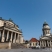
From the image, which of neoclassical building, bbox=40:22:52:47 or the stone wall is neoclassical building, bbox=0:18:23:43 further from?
neoclassical building, bbox=40:22:52:47

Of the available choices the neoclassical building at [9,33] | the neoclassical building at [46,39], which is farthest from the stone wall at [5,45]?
the neoclassical building at [46,39]

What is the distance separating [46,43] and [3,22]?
74.4 meters

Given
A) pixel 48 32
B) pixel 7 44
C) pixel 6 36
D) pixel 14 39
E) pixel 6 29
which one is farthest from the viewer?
pixel 48 32

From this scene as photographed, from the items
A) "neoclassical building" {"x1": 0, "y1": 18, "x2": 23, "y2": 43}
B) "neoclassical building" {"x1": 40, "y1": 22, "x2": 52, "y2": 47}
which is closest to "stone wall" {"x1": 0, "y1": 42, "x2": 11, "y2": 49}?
"neoclassical building" {"x1": 0, "y1": 18, "x2": 23, "y2": 43}

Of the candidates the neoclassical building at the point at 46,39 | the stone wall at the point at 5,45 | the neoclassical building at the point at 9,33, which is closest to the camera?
the stone wall at the point at 5,45

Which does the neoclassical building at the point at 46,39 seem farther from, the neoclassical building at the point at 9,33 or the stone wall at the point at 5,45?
the stone wall at the point at 5,45

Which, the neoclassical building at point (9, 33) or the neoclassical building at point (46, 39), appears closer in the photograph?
the neoclassical building at point (9, 33)

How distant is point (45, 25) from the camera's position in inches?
5379

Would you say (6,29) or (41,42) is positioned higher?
(6,29)

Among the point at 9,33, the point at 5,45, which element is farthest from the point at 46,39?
the point at 5,45

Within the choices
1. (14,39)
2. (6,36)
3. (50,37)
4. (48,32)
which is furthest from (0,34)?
(48,32)

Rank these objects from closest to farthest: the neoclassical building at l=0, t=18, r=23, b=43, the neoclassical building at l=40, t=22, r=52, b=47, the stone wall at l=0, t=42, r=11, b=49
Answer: the stone wall at l=0, t=42, r=11, b=49
the neoclassical building at l=0, t=18, r=23, b=43
the neoclassical building at l=40, t=22, r=52, b=47

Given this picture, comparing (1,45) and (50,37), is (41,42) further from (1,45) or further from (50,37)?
(1,45)

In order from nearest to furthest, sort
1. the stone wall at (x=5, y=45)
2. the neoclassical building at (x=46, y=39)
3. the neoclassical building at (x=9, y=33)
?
the stone wall at (x=5, y=45) < the neoclassical building at (x=9, y=33) < the neoclassical building at (x=46, y=39)
